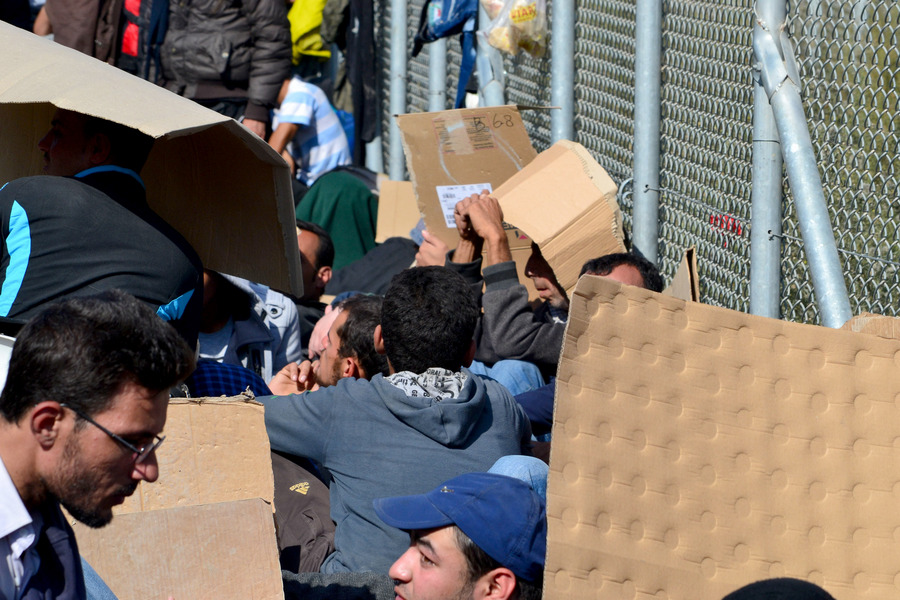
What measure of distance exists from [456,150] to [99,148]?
2320 millimetres

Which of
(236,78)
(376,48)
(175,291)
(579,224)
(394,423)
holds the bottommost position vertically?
(376,48)

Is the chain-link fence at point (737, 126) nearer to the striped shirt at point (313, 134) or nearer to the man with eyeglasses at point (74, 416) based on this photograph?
the man with eyeglasses at point (74, 416)

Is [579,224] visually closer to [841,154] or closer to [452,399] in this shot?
[841,154]

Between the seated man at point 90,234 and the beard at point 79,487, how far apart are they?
3.23ft

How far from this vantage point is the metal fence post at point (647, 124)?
15.2 ft

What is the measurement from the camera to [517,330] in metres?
4.20

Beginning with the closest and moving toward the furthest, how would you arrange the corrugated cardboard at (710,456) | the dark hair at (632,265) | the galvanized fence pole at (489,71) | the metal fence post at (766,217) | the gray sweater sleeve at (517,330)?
the corrugated cardboard at (710,456) < the metal fence post at (766,217) < the dark hair at (632,265) < the gray sweater sleeve at (517,330) < the galvanized fence pole at (489,71)

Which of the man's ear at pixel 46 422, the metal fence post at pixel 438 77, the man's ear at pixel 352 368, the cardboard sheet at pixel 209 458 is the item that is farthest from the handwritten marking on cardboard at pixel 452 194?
the man's ear at pixel 46 422

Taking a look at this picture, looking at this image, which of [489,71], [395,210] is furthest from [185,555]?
[395,210]

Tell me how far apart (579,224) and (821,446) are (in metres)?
2.41

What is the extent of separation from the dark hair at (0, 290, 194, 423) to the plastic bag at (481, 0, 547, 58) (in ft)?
13.7

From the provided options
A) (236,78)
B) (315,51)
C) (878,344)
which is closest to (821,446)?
(878,344)

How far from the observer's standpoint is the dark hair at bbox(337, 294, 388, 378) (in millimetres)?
3652

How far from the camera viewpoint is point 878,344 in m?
2.36
